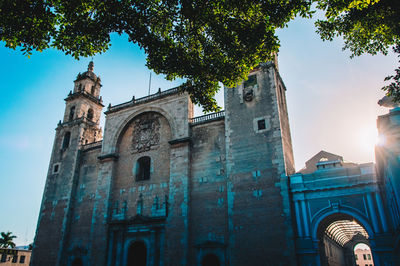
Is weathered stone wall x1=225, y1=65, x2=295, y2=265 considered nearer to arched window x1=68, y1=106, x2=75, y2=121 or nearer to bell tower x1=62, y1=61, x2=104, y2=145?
bell tower x1=62, y1=61, x2=104, y2=145

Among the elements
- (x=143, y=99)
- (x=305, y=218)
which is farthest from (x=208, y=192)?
(x=143, y=99)

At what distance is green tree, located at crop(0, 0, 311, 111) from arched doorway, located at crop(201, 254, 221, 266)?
11.2 m

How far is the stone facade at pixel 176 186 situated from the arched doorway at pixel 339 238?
2.76 m

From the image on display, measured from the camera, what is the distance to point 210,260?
1816cm

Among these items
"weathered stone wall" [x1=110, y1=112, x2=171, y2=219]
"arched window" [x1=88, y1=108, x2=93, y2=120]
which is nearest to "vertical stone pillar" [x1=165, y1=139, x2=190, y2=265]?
"weathered stone wall" [x1=110, y1=112, x2=171, y2=219]

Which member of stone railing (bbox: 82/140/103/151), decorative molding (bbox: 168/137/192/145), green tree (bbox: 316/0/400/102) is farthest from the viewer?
stone railing (bbox: 82/140/103/151)

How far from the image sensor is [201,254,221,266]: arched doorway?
18.0 meters

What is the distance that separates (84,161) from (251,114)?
53.6ft

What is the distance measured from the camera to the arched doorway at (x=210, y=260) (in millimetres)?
17969

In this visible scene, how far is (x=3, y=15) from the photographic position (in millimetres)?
9375

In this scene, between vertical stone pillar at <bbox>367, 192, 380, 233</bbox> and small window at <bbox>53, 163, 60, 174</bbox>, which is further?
small window at <bbox>53, 163, 60, 174</bbox>

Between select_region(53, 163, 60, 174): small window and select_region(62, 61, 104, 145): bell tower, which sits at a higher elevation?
select_region(62, 61, 104, 145): bell tower

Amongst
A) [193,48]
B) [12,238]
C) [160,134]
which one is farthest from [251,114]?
[12,238]

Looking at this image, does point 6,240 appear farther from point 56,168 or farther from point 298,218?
point 298,218
